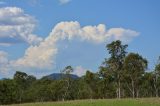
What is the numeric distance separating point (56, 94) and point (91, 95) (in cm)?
1510

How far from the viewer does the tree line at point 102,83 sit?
101 m

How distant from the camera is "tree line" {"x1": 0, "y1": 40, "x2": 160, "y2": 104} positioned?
331 ft

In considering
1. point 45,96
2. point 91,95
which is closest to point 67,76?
point 91,95

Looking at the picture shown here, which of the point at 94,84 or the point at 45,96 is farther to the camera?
the point at 45,96

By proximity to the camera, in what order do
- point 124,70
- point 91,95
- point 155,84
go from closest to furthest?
1. point 124,70
2. point 155,84
3. point 91,95

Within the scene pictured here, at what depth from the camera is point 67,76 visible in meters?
127

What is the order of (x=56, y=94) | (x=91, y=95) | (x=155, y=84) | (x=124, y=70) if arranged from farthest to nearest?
(x=56, y=94) < (x=91, y=95) < (x=155, y=84) < (x=124, y=70)

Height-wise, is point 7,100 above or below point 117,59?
below

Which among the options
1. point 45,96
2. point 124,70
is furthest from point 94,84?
point 45,96

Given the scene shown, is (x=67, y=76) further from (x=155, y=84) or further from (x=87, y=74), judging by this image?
(x=155, y=84)

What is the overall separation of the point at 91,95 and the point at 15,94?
23.0 m

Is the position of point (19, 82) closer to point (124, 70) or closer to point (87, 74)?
point (87, 74)

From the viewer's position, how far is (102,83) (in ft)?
360

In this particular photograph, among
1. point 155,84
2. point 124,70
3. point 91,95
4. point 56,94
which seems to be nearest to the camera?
point 124,70
